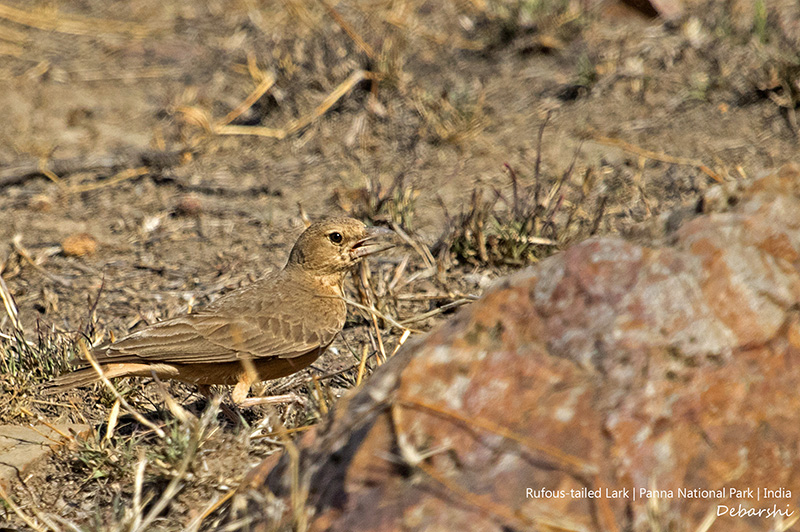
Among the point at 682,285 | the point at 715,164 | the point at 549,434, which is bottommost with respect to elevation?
the point at 715,164

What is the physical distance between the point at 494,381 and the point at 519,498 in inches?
13.1

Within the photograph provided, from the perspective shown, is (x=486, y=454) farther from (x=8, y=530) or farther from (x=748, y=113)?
(x=748, y=113)

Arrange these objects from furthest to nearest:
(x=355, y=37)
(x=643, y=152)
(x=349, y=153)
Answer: (x=355, y=37)
(x=349, y=153)
(x=643, y=152)

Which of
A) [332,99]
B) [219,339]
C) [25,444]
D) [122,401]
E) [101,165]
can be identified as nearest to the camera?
[122,401]

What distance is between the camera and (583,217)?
5.38 metres

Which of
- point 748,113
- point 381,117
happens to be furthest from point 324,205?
point 748,113

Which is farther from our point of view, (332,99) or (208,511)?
(332,99)

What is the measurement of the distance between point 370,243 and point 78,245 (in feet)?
7.98

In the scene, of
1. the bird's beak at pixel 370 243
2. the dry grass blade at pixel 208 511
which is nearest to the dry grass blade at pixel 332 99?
the bird's beak at pixel 370 243

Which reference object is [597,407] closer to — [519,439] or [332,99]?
[519,439]

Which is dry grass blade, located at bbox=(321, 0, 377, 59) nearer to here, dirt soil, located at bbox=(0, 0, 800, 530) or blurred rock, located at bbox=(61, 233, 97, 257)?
dirt soil, located at bbox=(0, 0, 800, 530)

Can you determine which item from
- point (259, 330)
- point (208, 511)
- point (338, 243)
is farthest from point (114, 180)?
point (208, 511)

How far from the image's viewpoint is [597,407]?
230 cm

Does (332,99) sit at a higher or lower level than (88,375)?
higher
